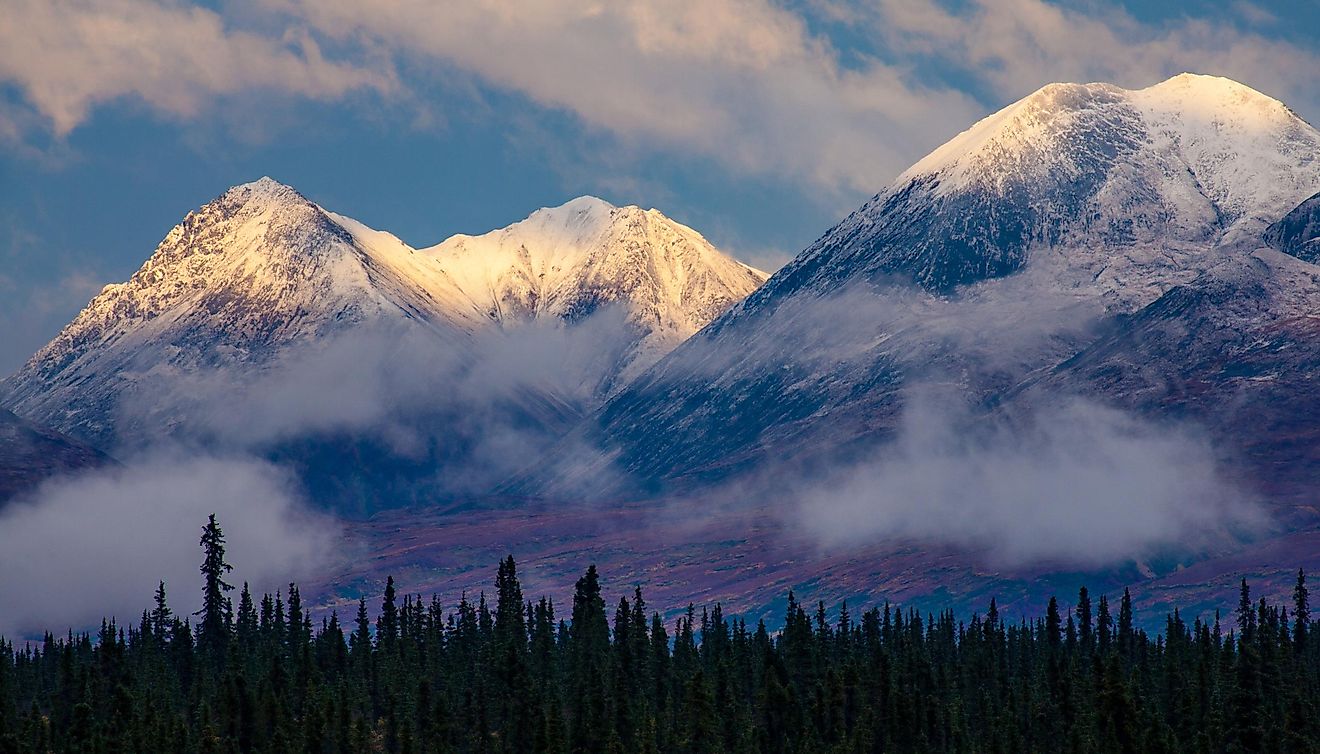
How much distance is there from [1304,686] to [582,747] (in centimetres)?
7749

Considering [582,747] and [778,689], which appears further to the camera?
[778,689]

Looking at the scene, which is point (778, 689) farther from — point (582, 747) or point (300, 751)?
point (300, 751)

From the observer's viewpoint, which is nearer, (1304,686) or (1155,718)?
(1155,718)

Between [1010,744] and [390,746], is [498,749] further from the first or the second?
[1010,744]

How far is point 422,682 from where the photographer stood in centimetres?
19712

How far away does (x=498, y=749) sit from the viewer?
191 m

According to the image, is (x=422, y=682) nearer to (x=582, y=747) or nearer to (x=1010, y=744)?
(x=582, y=747)

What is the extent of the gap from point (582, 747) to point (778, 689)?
2400cm

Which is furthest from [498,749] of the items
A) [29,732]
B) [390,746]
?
[29,732]

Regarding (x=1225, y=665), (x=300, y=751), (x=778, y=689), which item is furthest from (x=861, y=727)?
(x=300, y=751)

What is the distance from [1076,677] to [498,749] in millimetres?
61046

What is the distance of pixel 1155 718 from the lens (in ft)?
583

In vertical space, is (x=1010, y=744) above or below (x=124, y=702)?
below

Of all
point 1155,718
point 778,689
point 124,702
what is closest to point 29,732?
point 124,702
